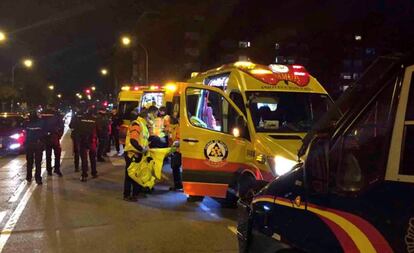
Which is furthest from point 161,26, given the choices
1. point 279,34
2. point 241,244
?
point 241,244

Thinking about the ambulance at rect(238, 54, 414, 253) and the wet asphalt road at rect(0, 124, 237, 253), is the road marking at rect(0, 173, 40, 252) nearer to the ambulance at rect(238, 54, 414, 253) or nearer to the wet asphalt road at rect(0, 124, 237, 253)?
the wet asphalt road at rect(0, 124, 237, 253)

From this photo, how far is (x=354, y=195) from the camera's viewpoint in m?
2.80

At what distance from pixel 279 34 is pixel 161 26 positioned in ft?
58.1

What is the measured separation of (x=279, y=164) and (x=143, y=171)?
334cm

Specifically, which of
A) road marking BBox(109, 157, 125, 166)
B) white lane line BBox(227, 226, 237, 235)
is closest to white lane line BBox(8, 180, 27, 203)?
road marking BBox(109, 157, 125, 166)

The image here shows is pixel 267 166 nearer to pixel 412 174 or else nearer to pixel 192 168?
pixel 192 168

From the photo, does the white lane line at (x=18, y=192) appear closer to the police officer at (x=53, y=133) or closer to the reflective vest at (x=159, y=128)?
the police officer at (x=53, y=133)

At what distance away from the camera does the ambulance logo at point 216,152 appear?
854 centimetres

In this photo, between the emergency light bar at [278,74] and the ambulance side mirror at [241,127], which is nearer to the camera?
the ambulance side mirror at [241,127]

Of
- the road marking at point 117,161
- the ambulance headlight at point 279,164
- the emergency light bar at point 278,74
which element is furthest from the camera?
the road marking at point 117,161

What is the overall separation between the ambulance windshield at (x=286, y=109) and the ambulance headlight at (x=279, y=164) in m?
0.80

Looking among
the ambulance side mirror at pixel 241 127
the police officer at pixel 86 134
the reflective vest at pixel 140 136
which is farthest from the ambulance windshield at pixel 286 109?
the police officer at pixel 86 134

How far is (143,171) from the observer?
9992 millimetres

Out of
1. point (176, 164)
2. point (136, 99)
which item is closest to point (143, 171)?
point (176, 164)
